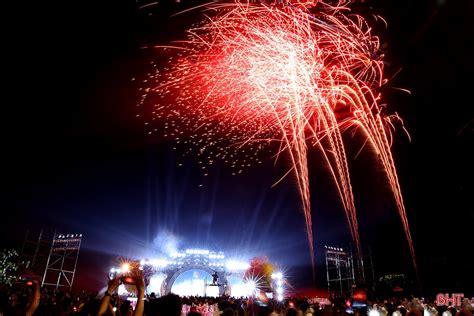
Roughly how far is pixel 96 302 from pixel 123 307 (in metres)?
4.13

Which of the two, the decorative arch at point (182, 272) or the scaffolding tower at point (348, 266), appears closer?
the scaffolding tower at point (348, 266)

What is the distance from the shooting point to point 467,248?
29.0 metres

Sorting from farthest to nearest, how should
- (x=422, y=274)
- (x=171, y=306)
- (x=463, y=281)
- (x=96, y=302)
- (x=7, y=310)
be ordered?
(x=422, y=274) → (x=463, y=281) → (x=7, y=310) → (x=96, y=302) → (x=171, y=306)

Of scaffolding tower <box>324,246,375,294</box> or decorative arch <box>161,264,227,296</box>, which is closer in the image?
scaffolding tower <box>324,246,375,294</box>

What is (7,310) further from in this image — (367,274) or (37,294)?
(367,274)

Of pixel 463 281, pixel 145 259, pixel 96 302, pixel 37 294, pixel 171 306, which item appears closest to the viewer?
pixel 171 306

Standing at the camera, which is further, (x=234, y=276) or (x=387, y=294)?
(x=234, y=276)

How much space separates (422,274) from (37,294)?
35.1 m

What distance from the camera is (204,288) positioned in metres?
40.9

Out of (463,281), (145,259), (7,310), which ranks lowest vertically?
(7,310)

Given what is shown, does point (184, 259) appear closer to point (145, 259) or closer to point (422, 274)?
point (145, 259)

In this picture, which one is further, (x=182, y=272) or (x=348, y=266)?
(x=182, y=272)

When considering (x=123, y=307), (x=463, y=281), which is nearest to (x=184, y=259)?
(x=463, y=281)

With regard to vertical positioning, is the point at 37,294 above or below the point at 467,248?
below
